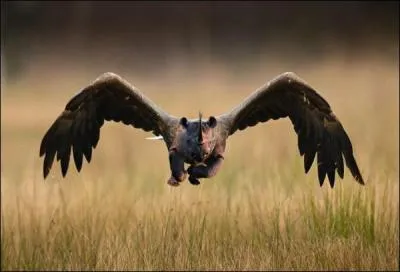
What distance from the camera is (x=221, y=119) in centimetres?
877

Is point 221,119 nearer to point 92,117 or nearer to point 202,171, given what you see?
point 202,171

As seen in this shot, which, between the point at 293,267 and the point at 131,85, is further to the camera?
the point at 293,267

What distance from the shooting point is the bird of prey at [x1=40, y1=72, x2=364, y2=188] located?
8938 millimetres

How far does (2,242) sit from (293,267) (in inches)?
94.1

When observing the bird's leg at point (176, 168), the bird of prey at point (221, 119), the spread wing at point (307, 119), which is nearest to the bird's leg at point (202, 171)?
the bird's leg at point (176, 168)

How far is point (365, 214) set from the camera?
9.98 metres

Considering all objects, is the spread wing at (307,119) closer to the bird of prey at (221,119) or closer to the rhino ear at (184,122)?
the bird of prey at (221,119)

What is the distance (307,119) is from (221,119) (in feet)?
3.65

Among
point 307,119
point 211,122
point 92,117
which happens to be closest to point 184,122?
point 211,122

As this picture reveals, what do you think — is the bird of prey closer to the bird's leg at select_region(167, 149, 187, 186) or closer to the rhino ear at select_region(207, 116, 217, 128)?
the rhino ear at select_region(207, 116, 217, 128)

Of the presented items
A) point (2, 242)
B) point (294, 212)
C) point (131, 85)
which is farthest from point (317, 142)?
point (2, 242)

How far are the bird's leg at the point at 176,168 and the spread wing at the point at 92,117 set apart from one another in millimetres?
678

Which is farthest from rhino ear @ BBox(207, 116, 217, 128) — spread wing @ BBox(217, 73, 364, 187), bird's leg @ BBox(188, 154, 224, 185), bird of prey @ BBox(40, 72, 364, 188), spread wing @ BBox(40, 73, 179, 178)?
spread wing @ BBox(40, 73, 179, 178)

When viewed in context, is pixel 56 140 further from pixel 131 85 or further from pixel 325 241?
pixel 325 241
